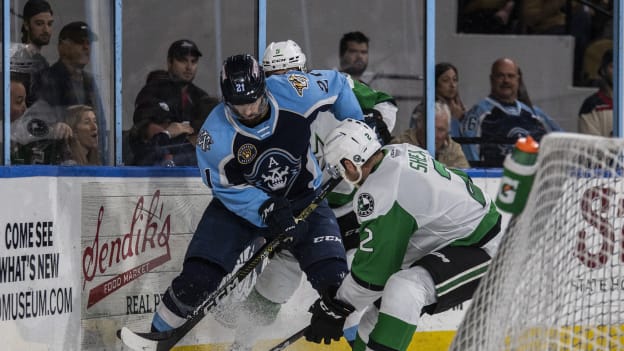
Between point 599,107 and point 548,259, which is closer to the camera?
point 548,259

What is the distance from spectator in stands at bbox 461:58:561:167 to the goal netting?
1646 mm

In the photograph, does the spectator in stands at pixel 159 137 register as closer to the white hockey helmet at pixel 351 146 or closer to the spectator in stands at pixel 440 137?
the spectator in stands at pixel 440 137

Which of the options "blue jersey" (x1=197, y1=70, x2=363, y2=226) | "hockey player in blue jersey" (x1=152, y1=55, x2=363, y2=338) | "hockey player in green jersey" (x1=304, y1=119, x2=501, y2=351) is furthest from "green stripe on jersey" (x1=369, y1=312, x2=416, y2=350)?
"blue jersey" (x1=197, y1=70, x2=363, y2=226)

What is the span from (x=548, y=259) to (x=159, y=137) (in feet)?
6.19

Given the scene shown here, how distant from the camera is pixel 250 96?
3.88 metres

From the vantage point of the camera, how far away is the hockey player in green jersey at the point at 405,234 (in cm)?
355

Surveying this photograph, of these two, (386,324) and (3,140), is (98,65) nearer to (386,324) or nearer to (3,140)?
(3,140)

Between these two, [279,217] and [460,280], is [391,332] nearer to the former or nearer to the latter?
[460,280]

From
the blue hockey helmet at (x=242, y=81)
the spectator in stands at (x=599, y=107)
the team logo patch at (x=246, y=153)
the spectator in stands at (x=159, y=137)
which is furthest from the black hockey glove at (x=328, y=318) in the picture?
the spectator in stands at (x=599, y=107)

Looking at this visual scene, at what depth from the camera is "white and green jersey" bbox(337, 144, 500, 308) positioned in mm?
3566

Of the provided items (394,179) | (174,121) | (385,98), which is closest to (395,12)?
(385,98)

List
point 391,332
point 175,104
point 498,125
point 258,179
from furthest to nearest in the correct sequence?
1. point 498,125
2. point 175,104
3. point 258,179
4. point 391,332

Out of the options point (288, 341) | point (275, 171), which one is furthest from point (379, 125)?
point (288, 341)

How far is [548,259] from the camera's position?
2990 mm
